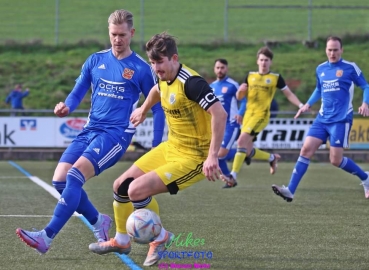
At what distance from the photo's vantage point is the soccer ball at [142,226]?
6461mm

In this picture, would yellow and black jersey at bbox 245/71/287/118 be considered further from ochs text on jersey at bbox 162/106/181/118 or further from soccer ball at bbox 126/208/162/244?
soccer ball at bbox 126/208/162/244

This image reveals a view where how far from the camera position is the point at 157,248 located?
6.56 meters

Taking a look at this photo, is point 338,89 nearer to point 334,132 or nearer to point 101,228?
point 334,132

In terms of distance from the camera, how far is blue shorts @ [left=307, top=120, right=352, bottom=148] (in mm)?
11086

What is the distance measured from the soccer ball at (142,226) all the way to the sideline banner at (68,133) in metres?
14.5

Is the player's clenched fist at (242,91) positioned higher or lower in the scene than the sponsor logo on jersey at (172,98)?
lower

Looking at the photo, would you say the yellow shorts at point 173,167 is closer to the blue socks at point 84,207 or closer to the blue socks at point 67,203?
the blue socks at point 67,203

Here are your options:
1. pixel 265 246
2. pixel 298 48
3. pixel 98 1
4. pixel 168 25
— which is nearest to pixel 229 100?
pixel 265 246

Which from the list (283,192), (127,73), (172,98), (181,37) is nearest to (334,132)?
(283,192)

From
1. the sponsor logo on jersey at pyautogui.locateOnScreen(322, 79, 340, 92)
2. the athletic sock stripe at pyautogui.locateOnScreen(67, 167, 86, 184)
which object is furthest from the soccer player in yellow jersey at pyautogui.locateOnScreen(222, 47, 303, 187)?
Result: the athletic sock stripe at pyautogui.locateOnScreen(67, 167, 86, 184)

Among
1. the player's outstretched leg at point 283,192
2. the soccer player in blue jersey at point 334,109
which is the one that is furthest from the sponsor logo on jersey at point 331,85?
the player's outstretched leg at point 283,192

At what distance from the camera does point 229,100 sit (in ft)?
46.9

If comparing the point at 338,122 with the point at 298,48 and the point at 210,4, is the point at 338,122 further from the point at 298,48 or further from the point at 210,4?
the point at 210,4

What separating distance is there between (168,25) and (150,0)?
200cm
